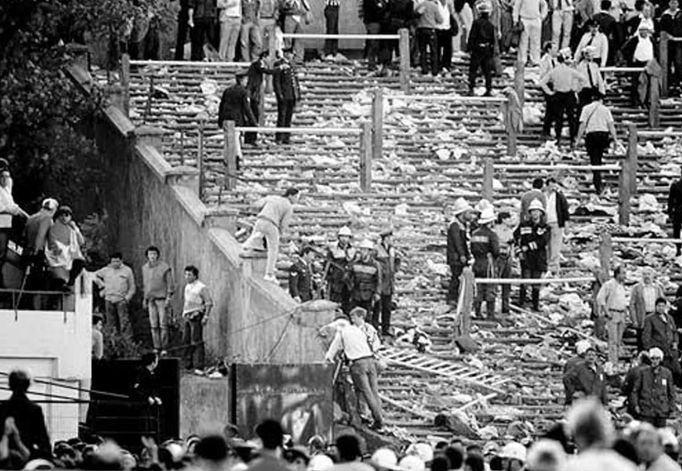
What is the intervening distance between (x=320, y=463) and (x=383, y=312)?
14963 millimetres

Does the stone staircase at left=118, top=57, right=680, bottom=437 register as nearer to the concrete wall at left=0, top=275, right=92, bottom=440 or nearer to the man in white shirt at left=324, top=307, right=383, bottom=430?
the man in white shirt at left=324, top=307, right=383, bottom=430

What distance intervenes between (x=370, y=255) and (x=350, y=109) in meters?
8.89

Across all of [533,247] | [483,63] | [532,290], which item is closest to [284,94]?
[483,63]

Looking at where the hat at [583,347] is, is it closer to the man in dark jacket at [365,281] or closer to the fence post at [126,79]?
the man in dark jacket at [365,281]

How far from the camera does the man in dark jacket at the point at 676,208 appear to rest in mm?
46156

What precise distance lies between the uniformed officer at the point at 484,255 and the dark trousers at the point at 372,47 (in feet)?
30.9

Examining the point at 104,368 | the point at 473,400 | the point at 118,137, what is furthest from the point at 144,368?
the point at 118,137

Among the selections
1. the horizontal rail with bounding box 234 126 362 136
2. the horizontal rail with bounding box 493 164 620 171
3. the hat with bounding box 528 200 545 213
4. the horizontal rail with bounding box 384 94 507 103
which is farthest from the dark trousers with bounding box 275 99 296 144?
the hat with bounding box 528 200 545 213

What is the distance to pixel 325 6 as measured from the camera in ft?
181

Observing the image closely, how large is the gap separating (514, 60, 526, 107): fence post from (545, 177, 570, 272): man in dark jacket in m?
5.34

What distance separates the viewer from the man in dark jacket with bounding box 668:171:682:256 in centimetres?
4616

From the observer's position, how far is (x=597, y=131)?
4866 centimetres

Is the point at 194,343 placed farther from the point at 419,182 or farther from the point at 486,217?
the point at 419,182

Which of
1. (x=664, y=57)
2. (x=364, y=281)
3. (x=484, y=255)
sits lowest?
(x=364, y=281)
